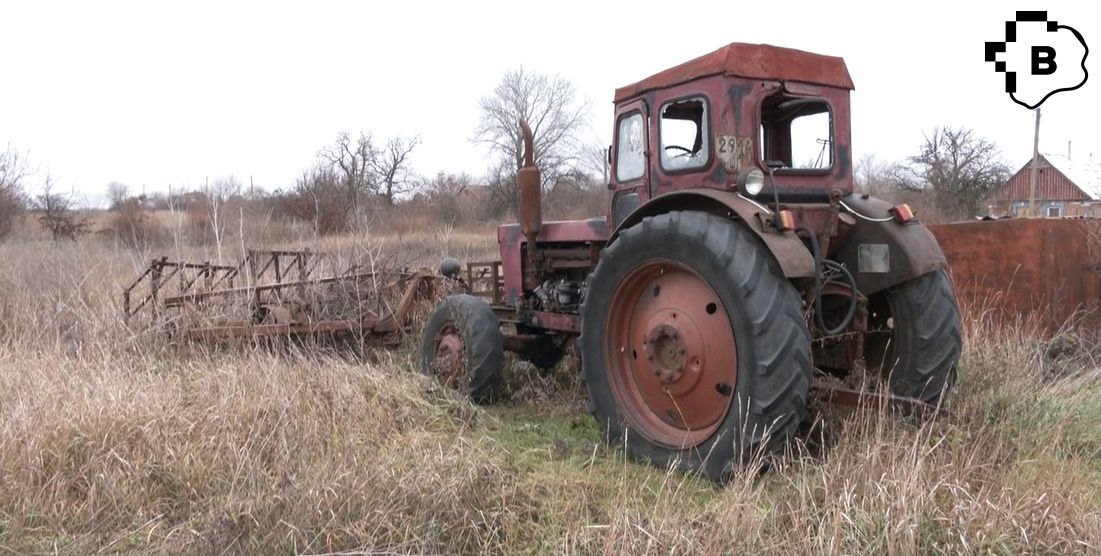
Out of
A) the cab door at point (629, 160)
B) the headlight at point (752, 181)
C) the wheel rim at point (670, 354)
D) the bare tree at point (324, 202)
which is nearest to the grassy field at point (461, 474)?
the wheel rim at point (670, 354)

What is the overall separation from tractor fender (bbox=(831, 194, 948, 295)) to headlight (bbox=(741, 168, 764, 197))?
25.6 inches

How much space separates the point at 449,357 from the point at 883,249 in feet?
9.83

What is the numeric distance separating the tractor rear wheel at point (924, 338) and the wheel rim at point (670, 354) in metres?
0.96

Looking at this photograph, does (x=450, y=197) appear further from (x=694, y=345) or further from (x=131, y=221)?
(x=694, y=345)

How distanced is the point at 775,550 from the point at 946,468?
101 centimetres

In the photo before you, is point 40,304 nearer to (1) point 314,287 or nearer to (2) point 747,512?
(1) point 314,287

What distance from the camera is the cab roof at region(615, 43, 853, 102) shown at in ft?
13.5

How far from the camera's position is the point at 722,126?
163 inches

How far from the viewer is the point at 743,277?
11.6 ft

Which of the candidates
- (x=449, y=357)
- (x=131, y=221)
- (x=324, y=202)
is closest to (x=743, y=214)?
→ (x=449, y=357)

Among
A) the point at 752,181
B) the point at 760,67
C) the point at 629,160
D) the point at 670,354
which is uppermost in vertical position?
the point at 760,67

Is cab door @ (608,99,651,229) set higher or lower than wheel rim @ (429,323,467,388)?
higher

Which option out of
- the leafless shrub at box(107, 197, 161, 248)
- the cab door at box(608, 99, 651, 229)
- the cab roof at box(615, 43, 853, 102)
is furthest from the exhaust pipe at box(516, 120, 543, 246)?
the leafless shrub at box(107, 197, 161, 248)

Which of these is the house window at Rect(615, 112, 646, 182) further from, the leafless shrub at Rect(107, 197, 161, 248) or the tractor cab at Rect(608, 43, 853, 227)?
the leafless shrub at Rect(107, 197, 161, 248)
